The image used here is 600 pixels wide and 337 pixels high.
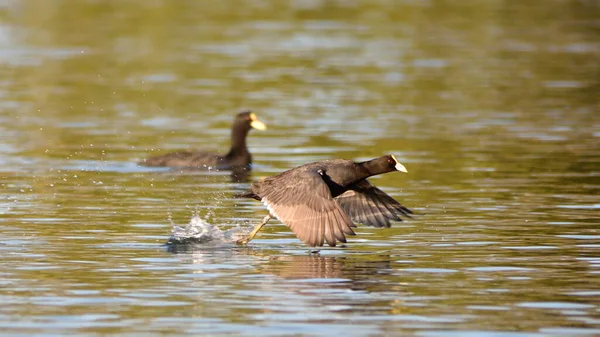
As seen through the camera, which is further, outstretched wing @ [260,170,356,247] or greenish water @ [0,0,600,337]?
outstretched wing @ [260,170,356,247]

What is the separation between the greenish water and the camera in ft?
33.0

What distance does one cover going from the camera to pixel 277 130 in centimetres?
2377

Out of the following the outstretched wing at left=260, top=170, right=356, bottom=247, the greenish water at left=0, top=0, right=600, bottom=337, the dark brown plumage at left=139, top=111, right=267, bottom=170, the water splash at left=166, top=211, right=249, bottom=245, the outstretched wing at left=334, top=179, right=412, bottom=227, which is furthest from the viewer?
the dark brown plumage at left=139, top=111, right=267, bottom=170

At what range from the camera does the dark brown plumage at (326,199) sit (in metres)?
12.3

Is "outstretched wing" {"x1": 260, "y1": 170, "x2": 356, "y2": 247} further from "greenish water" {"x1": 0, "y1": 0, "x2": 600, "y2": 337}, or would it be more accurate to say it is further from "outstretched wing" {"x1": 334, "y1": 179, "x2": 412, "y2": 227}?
"outstretched wing" {"x1": 334, "y1": 179, "x2": 412, "y2": 227}

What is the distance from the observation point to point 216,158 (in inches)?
792

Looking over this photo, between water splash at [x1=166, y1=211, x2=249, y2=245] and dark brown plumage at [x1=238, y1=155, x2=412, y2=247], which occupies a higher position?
dark brown plumage at [x1=238, y1=155, x2=412, y2=247]

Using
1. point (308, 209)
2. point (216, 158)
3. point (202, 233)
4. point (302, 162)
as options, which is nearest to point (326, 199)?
point (308, 209)

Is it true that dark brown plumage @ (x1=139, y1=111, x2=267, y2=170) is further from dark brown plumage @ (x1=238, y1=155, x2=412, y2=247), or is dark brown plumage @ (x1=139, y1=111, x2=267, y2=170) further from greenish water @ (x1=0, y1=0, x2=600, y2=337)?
dark brown plumage @ (x1=238, y1=155, x2=412, y2=247)

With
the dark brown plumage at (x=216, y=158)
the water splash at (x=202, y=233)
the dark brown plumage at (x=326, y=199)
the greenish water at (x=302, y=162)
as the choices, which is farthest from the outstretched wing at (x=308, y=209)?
the dark brown plumage at (x=216, y=158)

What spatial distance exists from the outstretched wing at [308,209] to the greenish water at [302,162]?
1.05 feet

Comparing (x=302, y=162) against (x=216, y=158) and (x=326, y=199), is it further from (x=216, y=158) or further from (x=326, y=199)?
(x=326, y=199)

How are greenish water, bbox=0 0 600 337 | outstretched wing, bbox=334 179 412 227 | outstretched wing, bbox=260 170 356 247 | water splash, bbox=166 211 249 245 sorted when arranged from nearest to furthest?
greenish water, bbox=0 0 600 337
outstretched wing, bbox=260 170 356 247
water splash, bbox=166 211 249 245
outstretched wing, bbox=334 179 412 227

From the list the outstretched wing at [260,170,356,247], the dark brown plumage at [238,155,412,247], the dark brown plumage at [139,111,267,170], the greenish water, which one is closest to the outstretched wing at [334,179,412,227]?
the dark brown plumage at [238,155,412,247]
